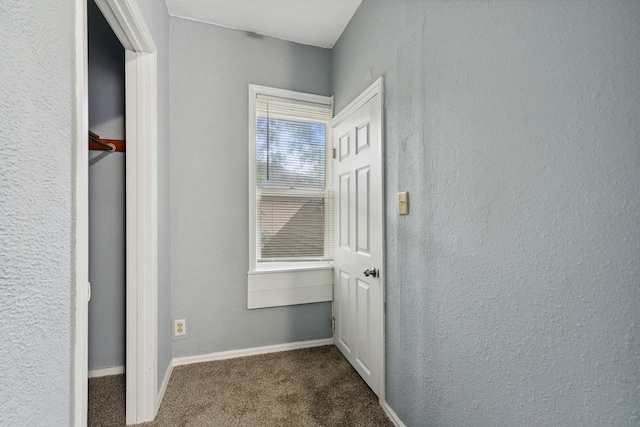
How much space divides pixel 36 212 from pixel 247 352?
6.58 ft

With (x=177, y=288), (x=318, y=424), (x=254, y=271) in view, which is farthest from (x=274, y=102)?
(x=318, y=424)

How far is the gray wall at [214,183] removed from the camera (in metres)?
2.13

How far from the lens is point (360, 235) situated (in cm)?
197

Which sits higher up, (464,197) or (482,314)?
(464,197)

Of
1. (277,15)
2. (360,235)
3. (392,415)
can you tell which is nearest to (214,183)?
(360,235)

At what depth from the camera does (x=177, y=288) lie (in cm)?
212

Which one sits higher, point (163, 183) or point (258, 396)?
point (163, 183)

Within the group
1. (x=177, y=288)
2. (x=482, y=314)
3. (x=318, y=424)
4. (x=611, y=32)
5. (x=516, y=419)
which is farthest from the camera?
(x=177, y=288)

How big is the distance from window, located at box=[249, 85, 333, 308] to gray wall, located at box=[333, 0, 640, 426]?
105 centimetres

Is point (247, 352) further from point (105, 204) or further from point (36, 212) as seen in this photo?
point (36, 212)

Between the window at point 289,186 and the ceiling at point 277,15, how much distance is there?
467 mm

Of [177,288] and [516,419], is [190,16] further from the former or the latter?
[516,419]

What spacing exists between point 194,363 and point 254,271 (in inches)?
32.0

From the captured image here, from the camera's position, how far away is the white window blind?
237 centimetres
